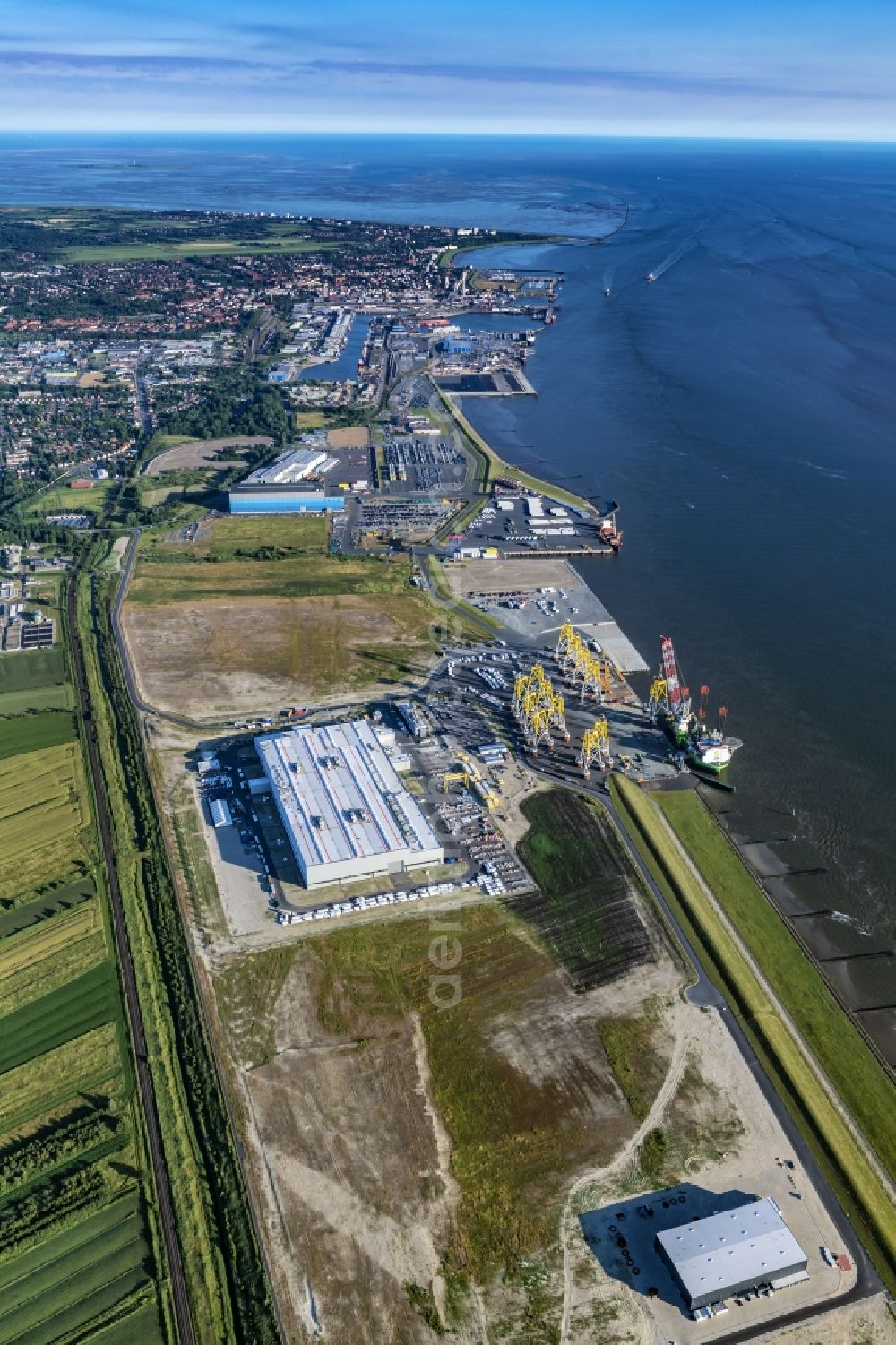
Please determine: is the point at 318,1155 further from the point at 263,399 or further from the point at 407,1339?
the point at 263,399

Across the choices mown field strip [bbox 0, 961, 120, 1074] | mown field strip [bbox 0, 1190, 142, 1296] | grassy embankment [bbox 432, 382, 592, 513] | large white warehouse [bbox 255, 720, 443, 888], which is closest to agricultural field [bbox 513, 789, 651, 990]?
large white warehouse [bbox 255, 720, 443, 888]

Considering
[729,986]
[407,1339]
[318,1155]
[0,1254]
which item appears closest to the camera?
[407,1339]

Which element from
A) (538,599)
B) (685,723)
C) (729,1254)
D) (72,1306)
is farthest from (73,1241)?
(538,599)

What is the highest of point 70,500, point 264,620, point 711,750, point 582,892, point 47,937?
point 70,500

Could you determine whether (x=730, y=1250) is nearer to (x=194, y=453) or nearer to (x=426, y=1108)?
(x=426, y=1108)

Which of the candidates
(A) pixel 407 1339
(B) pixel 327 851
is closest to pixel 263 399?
(B) pixel 327 851

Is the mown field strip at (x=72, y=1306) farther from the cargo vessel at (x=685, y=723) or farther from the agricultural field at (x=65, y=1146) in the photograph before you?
the cargo vessel at (x=685, y=723)

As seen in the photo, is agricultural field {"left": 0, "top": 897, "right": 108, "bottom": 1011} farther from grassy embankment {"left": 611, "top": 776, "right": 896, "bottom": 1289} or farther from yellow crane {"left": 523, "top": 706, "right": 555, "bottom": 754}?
grassy embankment {"left": 611, "top": 776, "right": 896, "bottom": 1289}
